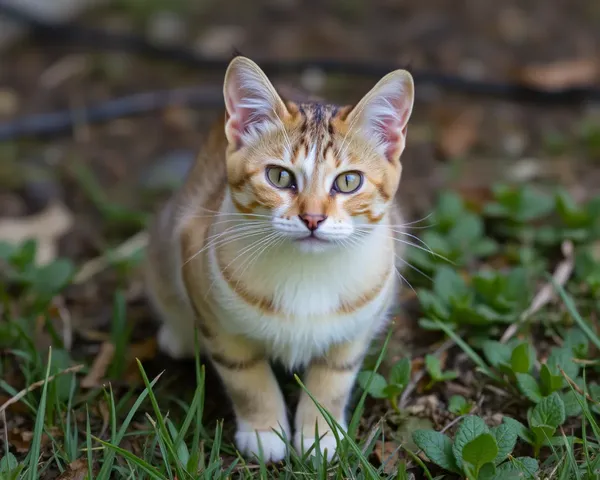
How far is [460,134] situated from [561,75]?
30.5 inches

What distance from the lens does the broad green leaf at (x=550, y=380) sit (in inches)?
90.7

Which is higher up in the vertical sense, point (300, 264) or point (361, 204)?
point (361, 204)

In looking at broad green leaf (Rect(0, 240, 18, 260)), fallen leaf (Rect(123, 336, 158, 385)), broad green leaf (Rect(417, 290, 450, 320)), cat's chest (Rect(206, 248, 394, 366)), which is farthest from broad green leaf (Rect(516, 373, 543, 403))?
broad green leaf (Rect(0, 240, 18, 260))

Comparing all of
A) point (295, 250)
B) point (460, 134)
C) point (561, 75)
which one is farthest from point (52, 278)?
point (561, 75)

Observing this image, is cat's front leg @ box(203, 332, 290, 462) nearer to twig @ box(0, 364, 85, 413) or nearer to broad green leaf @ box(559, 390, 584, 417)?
twig @ box(0, 364, 85, 413)

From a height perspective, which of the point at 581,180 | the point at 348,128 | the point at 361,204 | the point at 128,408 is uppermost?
the point at 348,128

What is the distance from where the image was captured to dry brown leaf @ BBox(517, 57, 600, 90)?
4.14 meters

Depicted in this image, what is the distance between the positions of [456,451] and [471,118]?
223 centimetres

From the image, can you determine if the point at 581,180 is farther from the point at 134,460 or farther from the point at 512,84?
the point at 134,460

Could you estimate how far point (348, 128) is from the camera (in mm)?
2068

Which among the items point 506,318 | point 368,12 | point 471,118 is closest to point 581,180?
→ point 471,118

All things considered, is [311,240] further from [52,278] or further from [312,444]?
[52,278]

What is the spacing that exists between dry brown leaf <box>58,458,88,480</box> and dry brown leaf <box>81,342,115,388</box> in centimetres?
40

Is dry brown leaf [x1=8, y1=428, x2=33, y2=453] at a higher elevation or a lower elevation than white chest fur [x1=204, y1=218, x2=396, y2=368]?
lower
